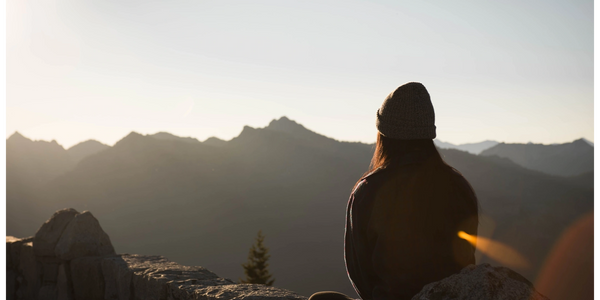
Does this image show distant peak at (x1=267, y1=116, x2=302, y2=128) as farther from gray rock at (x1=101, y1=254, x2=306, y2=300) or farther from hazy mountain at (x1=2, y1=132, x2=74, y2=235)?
gray rock at (x1=101, y1=254, x2=306, y2=300)

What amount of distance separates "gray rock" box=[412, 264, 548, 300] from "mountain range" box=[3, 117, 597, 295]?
242 feet

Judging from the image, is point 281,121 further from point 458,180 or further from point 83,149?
point 458,180

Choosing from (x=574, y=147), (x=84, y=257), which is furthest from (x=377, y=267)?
(x=574, y=147)

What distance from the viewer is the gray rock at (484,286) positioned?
1.19m

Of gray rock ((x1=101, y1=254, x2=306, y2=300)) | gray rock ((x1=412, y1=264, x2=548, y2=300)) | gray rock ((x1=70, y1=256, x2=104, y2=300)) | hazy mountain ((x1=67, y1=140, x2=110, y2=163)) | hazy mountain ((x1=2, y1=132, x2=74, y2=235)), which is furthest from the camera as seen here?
hazy mountain ((x1=67, y1=140, x2=110, y2=163))

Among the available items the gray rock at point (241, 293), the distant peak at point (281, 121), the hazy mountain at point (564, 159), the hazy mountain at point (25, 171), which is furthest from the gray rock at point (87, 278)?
the distant peak at point (281, 121)

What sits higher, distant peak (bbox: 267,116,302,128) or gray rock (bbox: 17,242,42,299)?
distant peak (bbox: 267,116,302,128)

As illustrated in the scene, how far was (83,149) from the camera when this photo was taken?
148 meters

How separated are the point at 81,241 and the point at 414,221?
4.08 m

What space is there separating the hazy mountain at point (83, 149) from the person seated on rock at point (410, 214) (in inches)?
6290

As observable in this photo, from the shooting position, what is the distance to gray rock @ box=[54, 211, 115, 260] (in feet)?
13.6

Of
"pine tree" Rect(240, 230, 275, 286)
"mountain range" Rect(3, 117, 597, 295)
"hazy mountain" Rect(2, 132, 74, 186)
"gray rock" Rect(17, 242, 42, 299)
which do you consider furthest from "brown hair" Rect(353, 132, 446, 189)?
"hazy mountain" Rect(2, 132, 74, 186)

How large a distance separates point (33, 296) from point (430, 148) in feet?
16.4

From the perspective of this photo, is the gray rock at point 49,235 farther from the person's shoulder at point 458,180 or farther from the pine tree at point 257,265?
the pine tree at point 257,265
